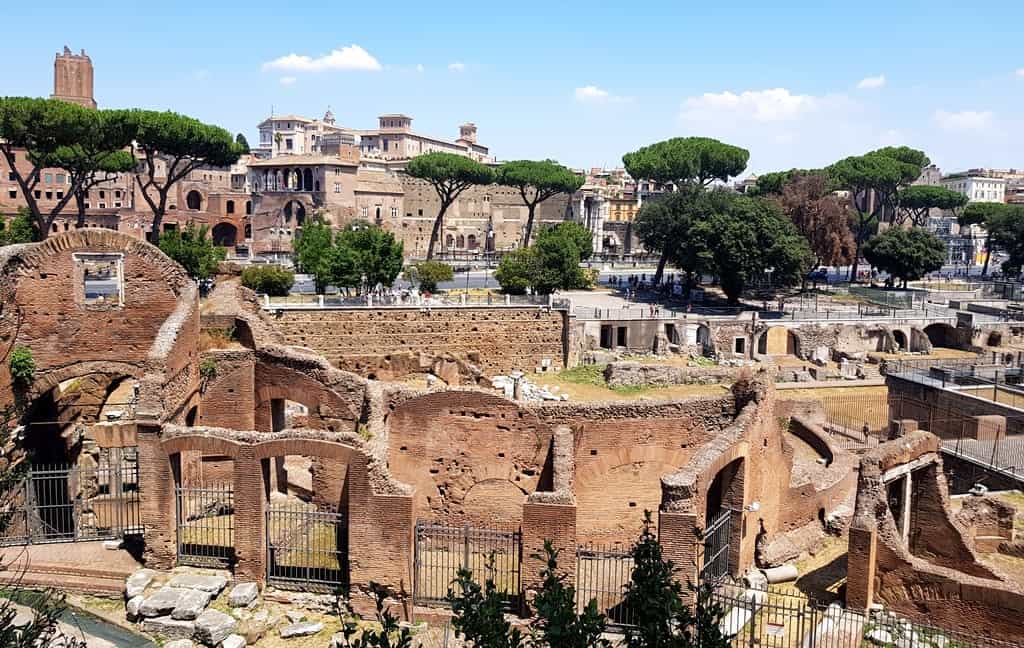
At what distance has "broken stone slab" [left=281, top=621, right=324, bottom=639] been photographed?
12930 mm

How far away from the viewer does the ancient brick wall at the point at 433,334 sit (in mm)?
35094

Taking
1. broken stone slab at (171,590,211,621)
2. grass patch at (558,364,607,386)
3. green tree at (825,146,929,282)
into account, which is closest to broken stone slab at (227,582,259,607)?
broken stone slab at (171,590,211,621)

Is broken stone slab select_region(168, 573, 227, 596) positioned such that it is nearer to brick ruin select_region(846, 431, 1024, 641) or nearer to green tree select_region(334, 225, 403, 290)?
brick ruin select_region(846, 431, 1024, 641)

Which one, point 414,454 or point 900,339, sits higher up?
point 414,454

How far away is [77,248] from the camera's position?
698 inches

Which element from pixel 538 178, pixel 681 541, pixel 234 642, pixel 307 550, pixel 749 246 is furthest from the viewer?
pixel 538 178

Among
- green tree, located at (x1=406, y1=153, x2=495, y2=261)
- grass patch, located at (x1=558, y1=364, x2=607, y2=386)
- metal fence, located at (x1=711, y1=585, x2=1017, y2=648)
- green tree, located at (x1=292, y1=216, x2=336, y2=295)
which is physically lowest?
grass patch, located at (x1=558, y1=364, x2=607, y2=386)

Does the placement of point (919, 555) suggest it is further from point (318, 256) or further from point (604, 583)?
point (318, 256)

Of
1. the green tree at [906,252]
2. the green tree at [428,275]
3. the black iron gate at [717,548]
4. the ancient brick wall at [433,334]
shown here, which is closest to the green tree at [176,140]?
the green tree at [428,275]

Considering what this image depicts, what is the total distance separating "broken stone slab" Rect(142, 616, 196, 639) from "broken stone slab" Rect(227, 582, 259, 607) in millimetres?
824

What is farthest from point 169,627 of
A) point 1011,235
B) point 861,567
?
point 1011,235

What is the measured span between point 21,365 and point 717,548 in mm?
13537

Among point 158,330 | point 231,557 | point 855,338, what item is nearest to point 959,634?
point 231,557

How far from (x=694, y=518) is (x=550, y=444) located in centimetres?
378
